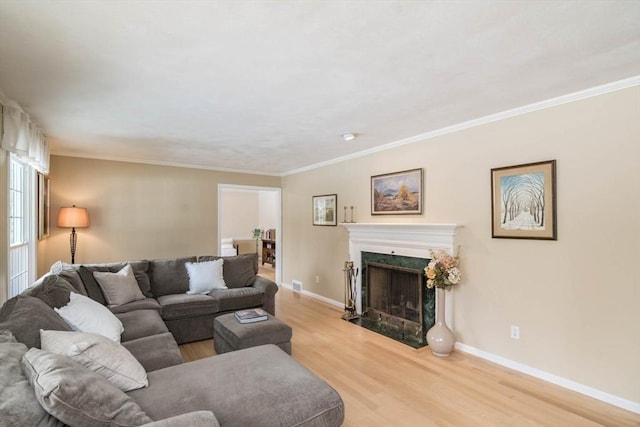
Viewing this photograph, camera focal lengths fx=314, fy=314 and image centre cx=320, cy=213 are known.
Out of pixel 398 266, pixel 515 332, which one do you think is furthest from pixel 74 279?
pixel 515 332

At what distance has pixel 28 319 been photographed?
1.66 metres

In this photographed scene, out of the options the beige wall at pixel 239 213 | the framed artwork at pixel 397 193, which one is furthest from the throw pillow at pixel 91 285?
the beige wall at pixel 239 213

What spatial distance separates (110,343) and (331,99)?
2291 mm

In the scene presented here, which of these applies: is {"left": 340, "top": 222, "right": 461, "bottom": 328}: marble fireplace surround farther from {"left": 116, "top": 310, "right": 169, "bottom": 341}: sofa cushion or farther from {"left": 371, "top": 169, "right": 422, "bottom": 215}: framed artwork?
{"left": 116, "top": 310, "right": 169, "bottom": 341}: sofa cushion

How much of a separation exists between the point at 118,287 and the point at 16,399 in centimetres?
267

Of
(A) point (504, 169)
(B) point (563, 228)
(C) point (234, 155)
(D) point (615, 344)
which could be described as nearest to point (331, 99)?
(A) point (504, 169)

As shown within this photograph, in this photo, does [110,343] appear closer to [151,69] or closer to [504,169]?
[151,69]

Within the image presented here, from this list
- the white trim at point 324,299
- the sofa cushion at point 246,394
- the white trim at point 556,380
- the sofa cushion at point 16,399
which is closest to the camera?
the sofa cushion at point 16,399

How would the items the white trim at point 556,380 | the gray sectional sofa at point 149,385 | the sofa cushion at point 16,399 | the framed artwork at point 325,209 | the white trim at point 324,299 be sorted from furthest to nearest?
the framed artwork at point 325,209
the white trim at point 324,299
the white trim at point 556,380
the gray sectional sofa at point 149,385
the sofa cushion at point 16,399

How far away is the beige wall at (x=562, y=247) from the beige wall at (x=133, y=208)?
13.1 feet

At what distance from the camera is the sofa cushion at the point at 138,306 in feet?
10.7

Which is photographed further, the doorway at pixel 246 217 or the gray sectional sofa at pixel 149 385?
the doorway at pixel 246 217

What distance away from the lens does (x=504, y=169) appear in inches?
120

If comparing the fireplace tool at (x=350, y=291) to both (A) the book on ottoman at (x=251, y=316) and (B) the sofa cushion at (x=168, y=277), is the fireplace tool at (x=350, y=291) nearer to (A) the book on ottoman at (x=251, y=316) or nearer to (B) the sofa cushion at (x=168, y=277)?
(A) the book on ottoman at (x=251, y=316)
